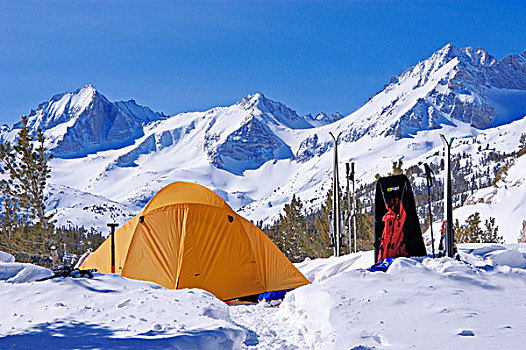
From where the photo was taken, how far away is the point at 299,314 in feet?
23.1

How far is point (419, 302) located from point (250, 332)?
7.79 feet

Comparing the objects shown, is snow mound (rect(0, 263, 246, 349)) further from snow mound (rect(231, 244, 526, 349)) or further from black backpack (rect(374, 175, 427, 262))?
black backpack (rect(374, 175, 427, 262))

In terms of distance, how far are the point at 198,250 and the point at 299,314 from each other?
13.5ft

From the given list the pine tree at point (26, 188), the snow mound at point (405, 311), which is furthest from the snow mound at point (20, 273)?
the pine tree at point (26, 188)

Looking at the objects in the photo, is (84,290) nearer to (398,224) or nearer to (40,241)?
(398,224)

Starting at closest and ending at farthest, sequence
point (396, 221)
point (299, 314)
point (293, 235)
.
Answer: point (299, 314) → point (396, 221) → point (293, 235)

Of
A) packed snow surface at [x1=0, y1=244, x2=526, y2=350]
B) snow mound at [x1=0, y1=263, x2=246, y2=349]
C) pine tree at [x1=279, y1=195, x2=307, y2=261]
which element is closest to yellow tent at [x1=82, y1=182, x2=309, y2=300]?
packed snow surface at [x1=0, y1=244, x2=526, y2=350]

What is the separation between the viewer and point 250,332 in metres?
6.59

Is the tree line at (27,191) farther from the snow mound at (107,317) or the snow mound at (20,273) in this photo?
the snow mound at (107,317)

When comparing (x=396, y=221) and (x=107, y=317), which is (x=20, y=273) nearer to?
(x=107, y=317)

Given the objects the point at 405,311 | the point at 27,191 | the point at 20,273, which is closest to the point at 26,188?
the point at 27,191

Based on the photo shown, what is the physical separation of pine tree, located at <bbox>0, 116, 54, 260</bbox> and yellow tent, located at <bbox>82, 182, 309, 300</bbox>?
426 inches

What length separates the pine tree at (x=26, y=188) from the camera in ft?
66.2

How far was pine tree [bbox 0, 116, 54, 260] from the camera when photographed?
66.2ft
